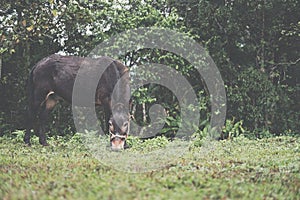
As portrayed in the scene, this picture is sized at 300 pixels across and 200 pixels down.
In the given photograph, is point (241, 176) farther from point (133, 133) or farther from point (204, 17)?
point (204, 17)

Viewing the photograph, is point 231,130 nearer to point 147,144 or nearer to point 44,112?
point 147,144

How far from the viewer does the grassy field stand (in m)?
3.87

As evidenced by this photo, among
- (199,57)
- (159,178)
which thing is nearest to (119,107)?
(159,178)

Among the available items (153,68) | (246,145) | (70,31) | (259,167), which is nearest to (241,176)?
(259,167)

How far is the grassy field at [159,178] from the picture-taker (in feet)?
12.7

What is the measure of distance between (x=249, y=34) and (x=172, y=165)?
7.78 meters

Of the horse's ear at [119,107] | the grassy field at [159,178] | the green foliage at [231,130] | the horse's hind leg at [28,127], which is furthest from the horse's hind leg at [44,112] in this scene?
the green foliage at [231,130]

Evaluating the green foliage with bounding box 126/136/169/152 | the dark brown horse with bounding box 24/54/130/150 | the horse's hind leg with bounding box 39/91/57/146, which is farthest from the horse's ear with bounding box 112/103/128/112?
the horse's hind leg with bounding box 39/91/57/146

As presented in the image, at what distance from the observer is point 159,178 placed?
4.73m

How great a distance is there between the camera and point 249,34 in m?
12.9

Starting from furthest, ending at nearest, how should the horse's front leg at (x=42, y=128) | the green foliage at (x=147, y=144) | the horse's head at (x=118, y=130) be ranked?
the horse's front leg at (x=42, y=128), the green foliage at (x=147, y=144), the horse's head at (x=118, y=130)

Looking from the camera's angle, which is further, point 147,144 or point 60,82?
point 147,144

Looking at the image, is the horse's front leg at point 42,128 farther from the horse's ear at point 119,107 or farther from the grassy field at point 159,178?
the grassy field at point 159,178

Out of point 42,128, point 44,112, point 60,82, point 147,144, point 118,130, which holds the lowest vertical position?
point 147,144
